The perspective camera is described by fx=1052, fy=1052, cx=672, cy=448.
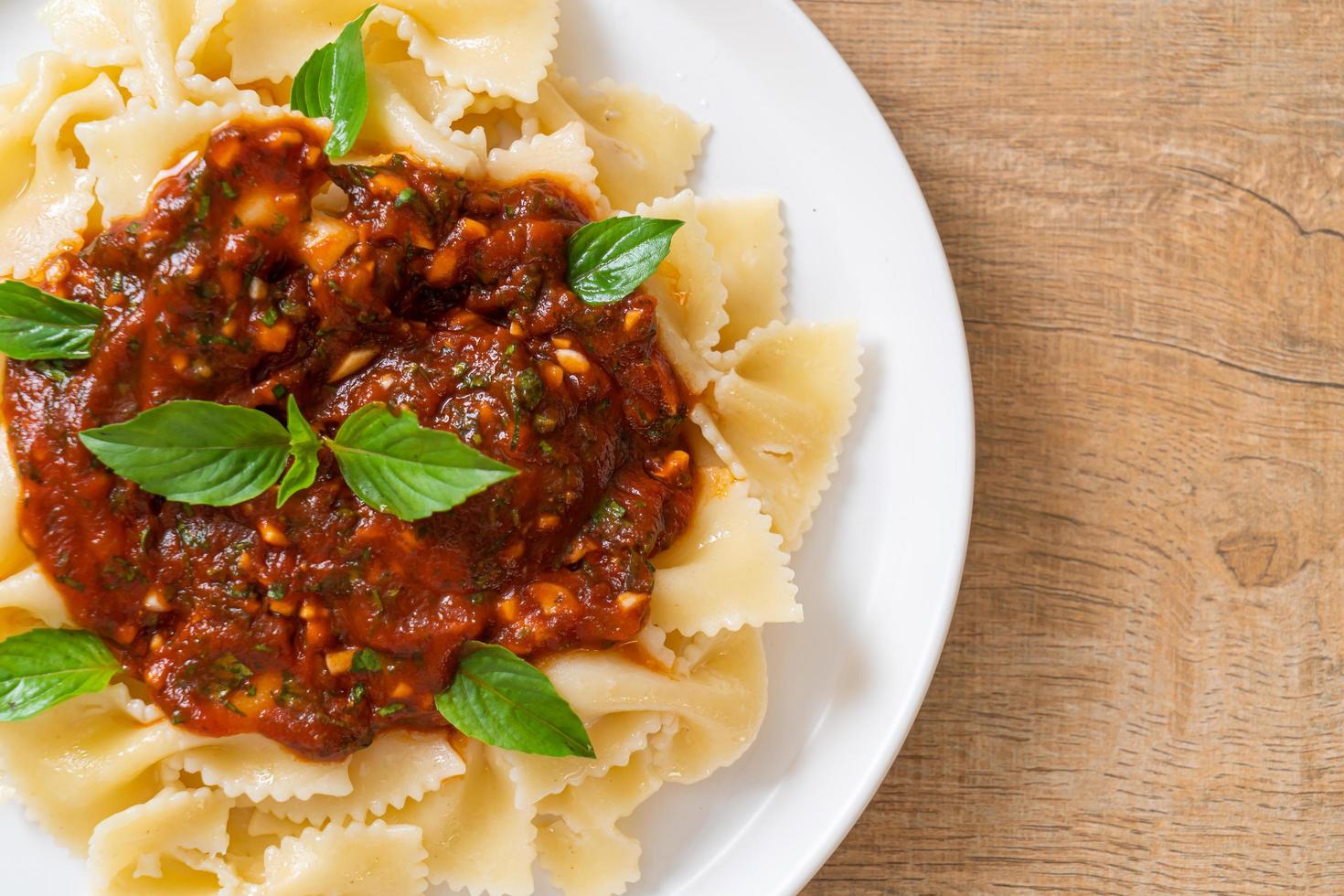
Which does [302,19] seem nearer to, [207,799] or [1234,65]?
[207,799]

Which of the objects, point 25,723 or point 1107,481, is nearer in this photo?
point 25,723

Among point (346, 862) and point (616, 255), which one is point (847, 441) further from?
point (346, 862)

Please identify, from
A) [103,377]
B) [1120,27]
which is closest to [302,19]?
[103,377]

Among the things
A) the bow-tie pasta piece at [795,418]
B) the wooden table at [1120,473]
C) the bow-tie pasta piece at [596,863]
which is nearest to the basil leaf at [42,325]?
the bow-tie pasta piece at [795,418]

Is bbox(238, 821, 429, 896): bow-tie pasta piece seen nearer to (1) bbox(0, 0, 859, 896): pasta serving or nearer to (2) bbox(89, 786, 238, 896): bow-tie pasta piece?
(1) bbox(0, 0, 859, 896): pasta serving

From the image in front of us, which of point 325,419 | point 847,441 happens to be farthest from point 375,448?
point 847,441

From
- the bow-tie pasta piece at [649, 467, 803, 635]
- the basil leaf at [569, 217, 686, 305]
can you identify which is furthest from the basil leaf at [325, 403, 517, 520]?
the bow-tie pasta piece at [649, 467, 803, 635]

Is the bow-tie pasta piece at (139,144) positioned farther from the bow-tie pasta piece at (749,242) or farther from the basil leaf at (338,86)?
the bow-tie pasta piece at (749,242)
